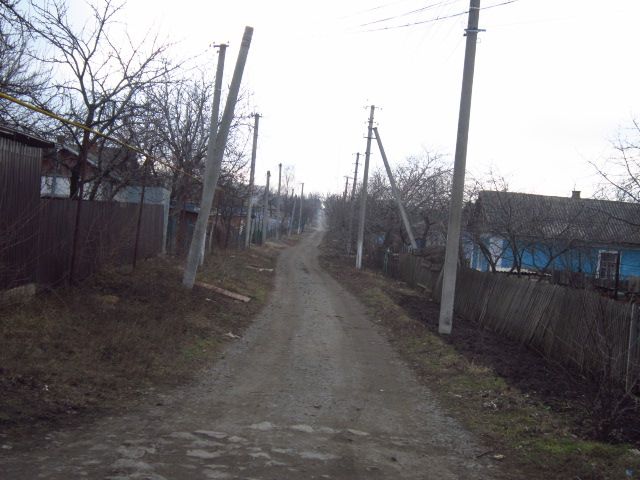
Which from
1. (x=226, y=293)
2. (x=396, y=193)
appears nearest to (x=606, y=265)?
(x=226, y=293)

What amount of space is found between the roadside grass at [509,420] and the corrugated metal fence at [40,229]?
5.80 metres

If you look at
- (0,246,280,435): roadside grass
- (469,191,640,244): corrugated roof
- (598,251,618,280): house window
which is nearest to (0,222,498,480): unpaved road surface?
(0,246,280,435): roadside grass

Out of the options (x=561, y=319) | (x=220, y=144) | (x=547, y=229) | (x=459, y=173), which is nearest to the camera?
(x=561, y=319)

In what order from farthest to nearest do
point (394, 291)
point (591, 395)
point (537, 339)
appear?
point (394, 291) < point (537, 339) < point (591, 395)

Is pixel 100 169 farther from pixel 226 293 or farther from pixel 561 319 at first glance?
pixel 561 319

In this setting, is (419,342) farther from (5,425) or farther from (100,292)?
(5,425)

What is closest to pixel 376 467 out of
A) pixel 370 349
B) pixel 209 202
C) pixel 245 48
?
pixel 370 349

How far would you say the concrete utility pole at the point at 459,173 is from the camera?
12.1m

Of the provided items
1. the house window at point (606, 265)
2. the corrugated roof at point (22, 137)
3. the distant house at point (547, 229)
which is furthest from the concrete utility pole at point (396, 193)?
the corrugated roof at point (22, 137)

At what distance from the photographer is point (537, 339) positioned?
1123 centimetres

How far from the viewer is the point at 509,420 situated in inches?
252

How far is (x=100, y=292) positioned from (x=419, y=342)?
5848 mm

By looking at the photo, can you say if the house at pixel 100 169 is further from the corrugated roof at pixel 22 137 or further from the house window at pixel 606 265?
the house window at pixel 606 265

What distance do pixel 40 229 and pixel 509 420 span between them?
7265 millimetres
